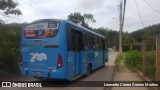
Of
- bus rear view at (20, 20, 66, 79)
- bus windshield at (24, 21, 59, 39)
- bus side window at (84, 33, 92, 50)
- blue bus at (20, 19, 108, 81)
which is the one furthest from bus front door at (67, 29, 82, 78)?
bus side window at (84, 33, 92, 50)

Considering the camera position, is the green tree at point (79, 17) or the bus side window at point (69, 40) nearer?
the bus side window at point (69, 40)

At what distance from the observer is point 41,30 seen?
12.2 m

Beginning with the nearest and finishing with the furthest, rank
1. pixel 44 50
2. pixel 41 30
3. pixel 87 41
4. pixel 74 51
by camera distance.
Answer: pixel 44 50 → pixel 41 30 → pixel 74 51 → pixel 87 41

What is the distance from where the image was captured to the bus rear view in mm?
11539

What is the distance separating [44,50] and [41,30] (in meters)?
0.97

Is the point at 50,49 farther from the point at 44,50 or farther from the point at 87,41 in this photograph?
the point at 87,41

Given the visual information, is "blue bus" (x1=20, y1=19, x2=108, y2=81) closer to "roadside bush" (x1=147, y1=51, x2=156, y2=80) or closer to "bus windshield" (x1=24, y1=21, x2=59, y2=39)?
"bus windshield" (x1=24, y1=21, x2=59, y2=39)

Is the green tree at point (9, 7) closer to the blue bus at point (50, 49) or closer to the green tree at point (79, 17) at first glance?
the blue bus at point (50, 49)

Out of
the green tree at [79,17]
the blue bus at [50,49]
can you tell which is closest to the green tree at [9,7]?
the blue bus at [50,49]

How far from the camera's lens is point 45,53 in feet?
38.9

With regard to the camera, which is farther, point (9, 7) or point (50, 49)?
point (9, 7)

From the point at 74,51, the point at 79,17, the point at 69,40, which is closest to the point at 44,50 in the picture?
the point at 69,40

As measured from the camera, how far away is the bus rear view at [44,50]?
1154 cm

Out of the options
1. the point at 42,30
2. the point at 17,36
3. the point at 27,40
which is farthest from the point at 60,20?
the point at 17,36
